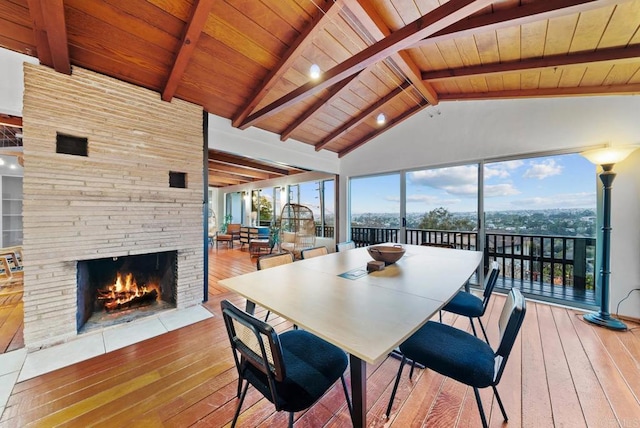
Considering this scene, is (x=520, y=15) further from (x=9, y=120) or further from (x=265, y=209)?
(x=265, y=209)

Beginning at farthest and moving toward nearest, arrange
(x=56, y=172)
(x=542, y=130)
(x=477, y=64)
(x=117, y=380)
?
(x=542, y=130), (x=477, y=64), (x=56, y=172), (x=117, y=380)

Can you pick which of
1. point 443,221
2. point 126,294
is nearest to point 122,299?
point 126,294

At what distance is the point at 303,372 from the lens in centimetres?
118

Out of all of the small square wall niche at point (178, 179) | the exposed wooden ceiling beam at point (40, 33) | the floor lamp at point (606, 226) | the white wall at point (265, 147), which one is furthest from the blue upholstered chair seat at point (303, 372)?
the floor lamp at point (606, 226)

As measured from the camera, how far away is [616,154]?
2.48 m

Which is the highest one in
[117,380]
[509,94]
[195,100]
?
[509,94]

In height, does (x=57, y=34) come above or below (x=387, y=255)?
above

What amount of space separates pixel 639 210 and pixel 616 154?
2.73 ft

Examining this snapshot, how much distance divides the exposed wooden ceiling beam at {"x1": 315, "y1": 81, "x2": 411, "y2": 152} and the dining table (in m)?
2.74

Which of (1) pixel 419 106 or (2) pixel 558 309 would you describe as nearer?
(2) pixel 558 309

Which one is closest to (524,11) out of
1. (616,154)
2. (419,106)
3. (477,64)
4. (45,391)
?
(477,64)

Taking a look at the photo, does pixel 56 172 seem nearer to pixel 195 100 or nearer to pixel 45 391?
pixel 195 100

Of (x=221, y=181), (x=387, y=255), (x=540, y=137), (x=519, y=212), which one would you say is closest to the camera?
(x=387, y=255)

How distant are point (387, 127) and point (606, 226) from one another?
135 inches
